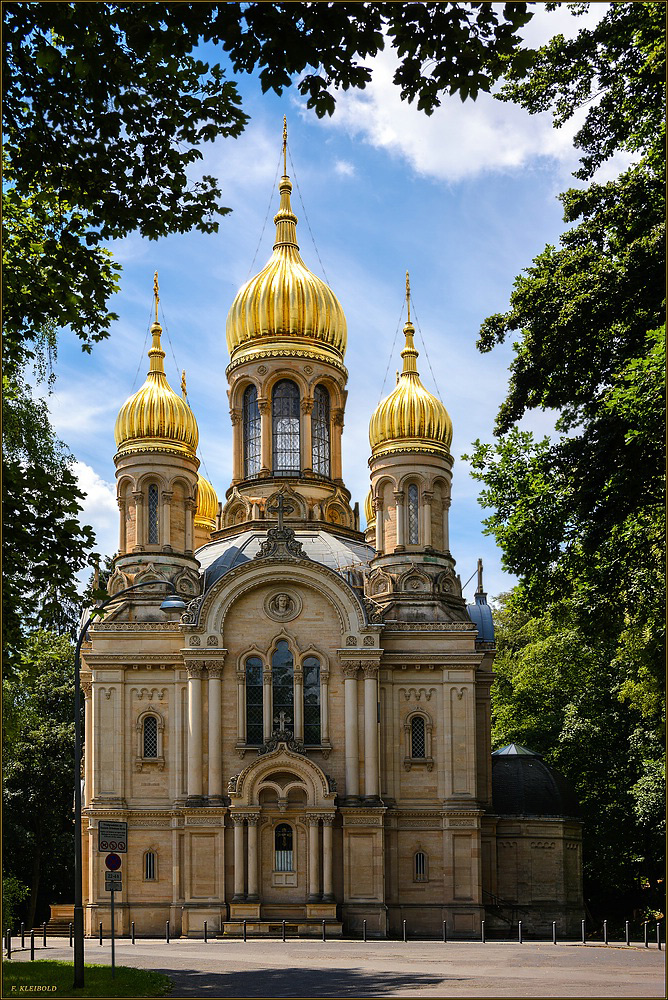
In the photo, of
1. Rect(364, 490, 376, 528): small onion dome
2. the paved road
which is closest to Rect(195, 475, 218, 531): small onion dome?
Rect(364, 490, 376, 528): small onion dome

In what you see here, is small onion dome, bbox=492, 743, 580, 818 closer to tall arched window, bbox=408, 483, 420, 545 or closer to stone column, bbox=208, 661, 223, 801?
tall arched window, bbox=408, 483, 420, 545

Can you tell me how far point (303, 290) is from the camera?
58.8 m

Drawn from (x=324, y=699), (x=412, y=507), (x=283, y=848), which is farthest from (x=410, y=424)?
(x=283, y=848)

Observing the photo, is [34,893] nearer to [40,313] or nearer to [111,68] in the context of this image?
[40,313]

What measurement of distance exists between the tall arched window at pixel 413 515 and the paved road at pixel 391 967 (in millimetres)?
15504

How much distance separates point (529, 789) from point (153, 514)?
688 inches

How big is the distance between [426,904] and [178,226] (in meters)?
32.3

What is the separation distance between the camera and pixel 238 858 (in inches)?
1823

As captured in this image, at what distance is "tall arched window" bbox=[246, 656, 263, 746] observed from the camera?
48.4 metres

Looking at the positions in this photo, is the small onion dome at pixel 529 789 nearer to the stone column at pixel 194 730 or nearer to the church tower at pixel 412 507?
the church tower at pixel 412 507

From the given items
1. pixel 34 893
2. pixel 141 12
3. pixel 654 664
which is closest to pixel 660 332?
pixel 654 664

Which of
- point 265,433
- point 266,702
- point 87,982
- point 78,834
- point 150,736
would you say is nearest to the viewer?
point 87,982

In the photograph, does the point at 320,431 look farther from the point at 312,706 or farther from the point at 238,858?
the point at 238,858

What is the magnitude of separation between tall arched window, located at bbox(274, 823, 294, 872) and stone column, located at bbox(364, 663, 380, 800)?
9.75ft
